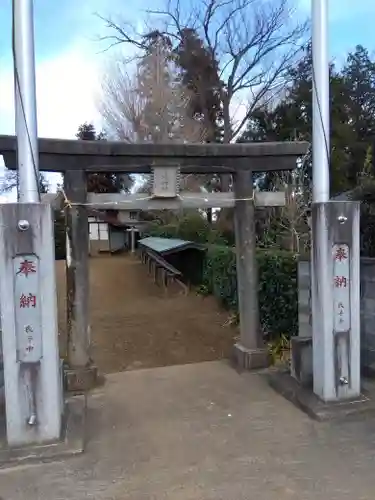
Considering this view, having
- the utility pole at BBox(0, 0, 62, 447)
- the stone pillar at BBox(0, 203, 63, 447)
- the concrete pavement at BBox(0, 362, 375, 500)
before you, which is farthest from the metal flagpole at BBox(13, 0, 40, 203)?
the concrete pavement at BBox(0, 362, 375, 500)

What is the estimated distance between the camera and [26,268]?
4527mm

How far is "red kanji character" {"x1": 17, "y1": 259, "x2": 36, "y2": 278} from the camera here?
4520mm

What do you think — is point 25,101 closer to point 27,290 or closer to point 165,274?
point 27,290

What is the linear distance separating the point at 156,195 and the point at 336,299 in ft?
9.38

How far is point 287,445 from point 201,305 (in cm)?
1016

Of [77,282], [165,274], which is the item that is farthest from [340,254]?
[165,274]

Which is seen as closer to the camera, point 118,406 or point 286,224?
point 118,406

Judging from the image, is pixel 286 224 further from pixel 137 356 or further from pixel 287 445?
pixel 287 445

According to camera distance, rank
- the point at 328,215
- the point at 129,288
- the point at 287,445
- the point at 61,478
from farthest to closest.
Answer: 1. the point at 129,288
2. the point at 328,215
3. the point at 287,445
4. the point at 61,478

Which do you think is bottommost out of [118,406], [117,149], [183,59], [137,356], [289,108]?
[137,356]

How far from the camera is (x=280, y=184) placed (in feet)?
55.3

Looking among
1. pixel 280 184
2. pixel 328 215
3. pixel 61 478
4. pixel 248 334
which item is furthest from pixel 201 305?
pixel 61 478

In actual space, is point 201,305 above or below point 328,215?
below

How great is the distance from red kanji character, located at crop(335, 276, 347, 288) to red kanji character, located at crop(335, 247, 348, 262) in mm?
200
